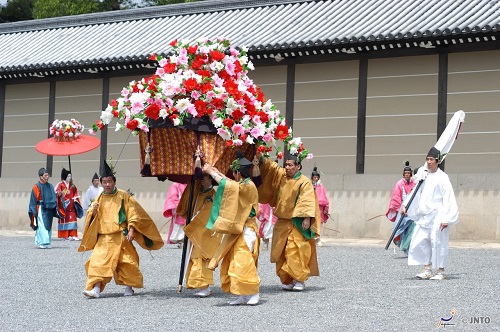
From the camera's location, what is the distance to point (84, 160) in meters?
22.4

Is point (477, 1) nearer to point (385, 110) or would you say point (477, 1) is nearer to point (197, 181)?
point (385, 110)

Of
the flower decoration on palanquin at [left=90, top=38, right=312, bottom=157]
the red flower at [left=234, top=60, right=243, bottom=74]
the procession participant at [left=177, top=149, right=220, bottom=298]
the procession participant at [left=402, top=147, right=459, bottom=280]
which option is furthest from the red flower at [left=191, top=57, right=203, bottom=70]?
the procession participant at [left=402, top=147, right=459, bottom=280]

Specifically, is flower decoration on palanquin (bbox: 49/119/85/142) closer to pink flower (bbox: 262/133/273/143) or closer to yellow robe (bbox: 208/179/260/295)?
pink flower (bbox: 262/133/273/143)

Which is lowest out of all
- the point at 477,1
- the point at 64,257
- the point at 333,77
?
the point at 64,257

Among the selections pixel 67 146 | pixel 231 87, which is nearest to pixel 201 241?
pixel 231 87

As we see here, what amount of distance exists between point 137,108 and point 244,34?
36.2 feet

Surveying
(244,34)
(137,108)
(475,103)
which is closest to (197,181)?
(137,108)

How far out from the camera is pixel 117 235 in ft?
32.2

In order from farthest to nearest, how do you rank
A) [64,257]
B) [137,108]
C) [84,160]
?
[84,160], [64,257], [137,108]

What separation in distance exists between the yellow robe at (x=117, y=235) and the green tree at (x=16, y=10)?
30.4 m

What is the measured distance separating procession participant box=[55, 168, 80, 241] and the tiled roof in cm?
286

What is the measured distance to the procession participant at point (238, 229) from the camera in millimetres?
8906

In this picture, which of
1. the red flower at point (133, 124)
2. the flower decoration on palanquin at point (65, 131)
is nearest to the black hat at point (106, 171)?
the red flower at point (133, 124)

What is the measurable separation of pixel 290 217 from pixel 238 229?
1.19 meters
